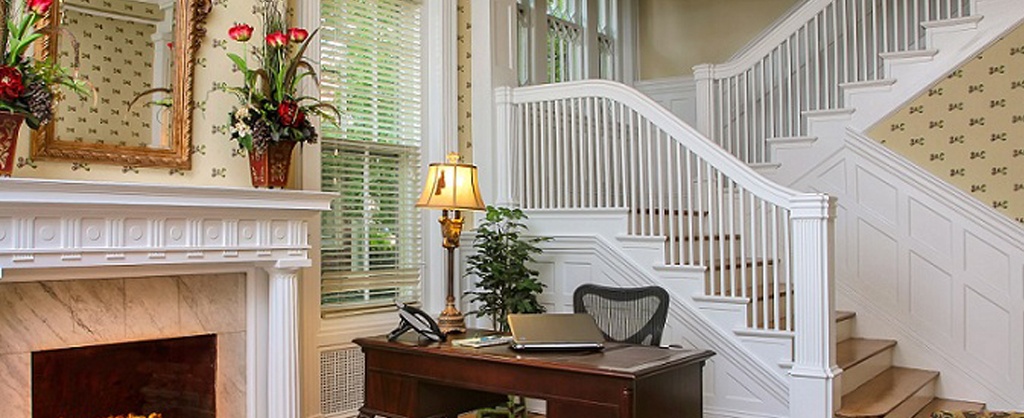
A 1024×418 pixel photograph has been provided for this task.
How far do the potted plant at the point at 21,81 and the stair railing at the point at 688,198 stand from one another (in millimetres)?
2788

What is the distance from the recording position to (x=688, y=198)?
4691 millimetres

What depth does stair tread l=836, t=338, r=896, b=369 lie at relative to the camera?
4699mm

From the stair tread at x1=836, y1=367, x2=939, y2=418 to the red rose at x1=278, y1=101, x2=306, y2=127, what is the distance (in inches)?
115

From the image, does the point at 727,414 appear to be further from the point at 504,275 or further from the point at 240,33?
the point at 240,33

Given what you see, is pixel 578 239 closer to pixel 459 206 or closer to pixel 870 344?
pixel 459 206

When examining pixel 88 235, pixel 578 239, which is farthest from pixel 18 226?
pixel 578 239

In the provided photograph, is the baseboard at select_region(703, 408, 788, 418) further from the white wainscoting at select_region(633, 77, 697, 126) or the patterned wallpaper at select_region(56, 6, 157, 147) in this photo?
the patterned wallpaper at select_region(56, 6, 157, 147)

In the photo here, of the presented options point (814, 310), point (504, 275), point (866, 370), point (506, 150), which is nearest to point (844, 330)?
point (866, 370)

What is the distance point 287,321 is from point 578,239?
1.82 m

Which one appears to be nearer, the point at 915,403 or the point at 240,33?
the point at 240,33

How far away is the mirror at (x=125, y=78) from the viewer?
3471 millimetres

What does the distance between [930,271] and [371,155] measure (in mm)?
3438

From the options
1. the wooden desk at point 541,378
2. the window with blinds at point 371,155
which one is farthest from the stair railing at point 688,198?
the wooden desk at point 541,378

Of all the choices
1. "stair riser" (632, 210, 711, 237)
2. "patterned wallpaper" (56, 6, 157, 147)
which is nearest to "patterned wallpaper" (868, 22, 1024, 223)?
"stair riser" (632, 210, 711, 237)
